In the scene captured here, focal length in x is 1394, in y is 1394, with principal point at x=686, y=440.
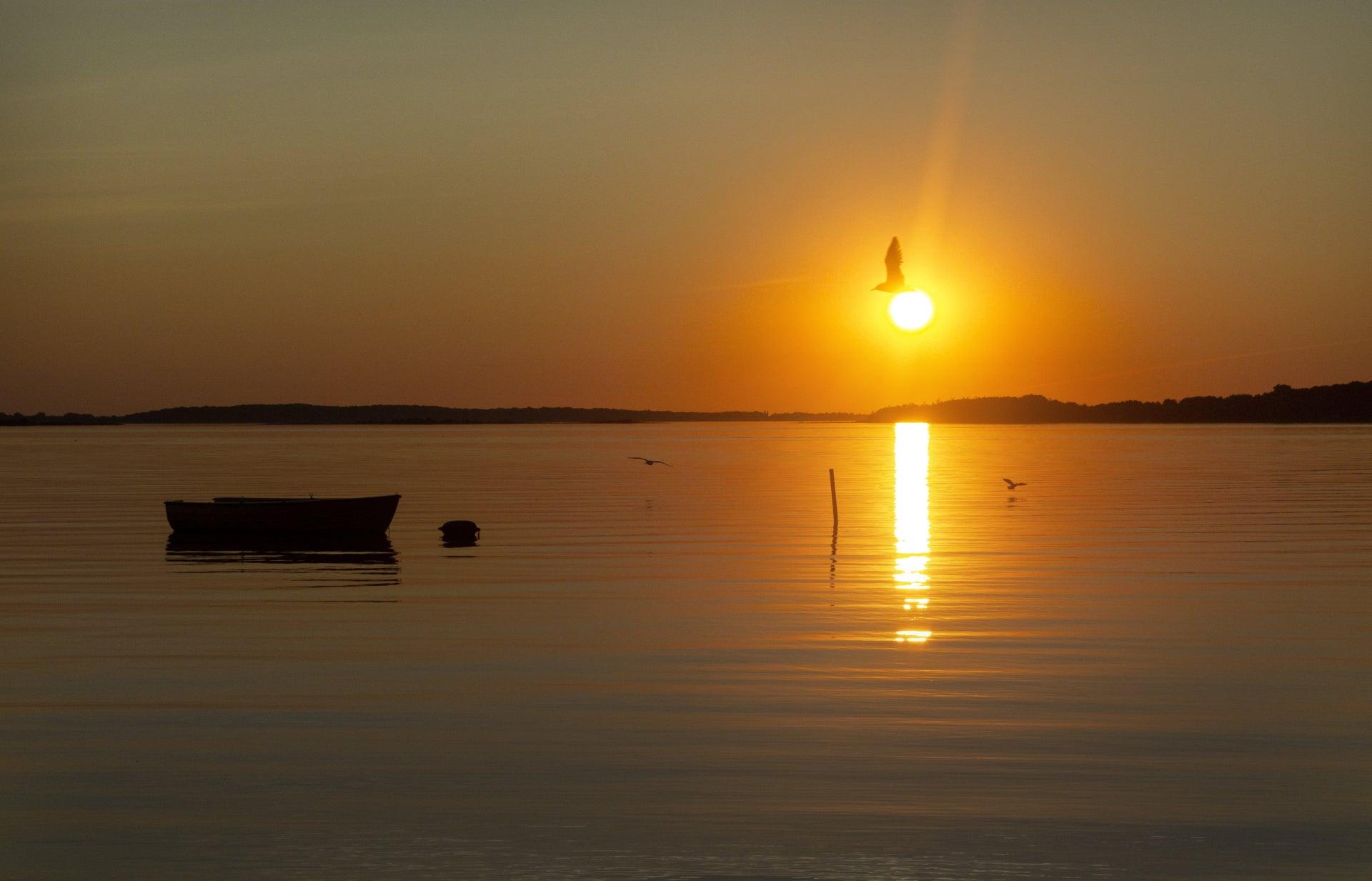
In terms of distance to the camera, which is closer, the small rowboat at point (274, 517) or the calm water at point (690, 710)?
the calm water at point (690, 710)

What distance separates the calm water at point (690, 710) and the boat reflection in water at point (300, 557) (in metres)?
0.28

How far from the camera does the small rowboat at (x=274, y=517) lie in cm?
4959

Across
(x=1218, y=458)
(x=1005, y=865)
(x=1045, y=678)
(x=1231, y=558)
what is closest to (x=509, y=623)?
(x=1045, y=678)

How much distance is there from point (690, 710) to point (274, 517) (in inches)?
1312

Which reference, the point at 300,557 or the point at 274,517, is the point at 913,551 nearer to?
the point at 300,557

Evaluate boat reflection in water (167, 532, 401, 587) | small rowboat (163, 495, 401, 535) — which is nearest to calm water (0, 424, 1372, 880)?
boat reflection in water (167, 532, 401, 587)

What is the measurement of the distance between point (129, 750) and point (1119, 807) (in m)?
11.8

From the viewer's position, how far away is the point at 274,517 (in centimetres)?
4966

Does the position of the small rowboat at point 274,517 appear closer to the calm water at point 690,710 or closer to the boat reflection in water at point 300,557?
the boat reflection in water at point 300,557

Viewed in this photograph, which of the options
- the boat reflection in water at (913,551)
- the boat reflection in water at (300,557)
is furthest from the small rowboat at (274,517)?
the boat reflection in water at (913,551)

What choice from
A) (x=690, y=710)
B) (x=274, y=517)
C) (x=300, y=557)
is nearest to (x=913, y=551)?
(x=300, y=557)

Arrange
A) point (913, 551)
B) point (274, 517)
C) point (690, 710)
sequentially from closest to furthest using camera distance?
point (690, 710) → point (913, 551) → point (274, 517)

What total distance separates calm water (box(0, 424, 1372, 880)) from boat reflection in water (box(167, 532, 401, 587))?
281 mm

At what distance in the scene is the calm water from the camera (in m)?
13.4
